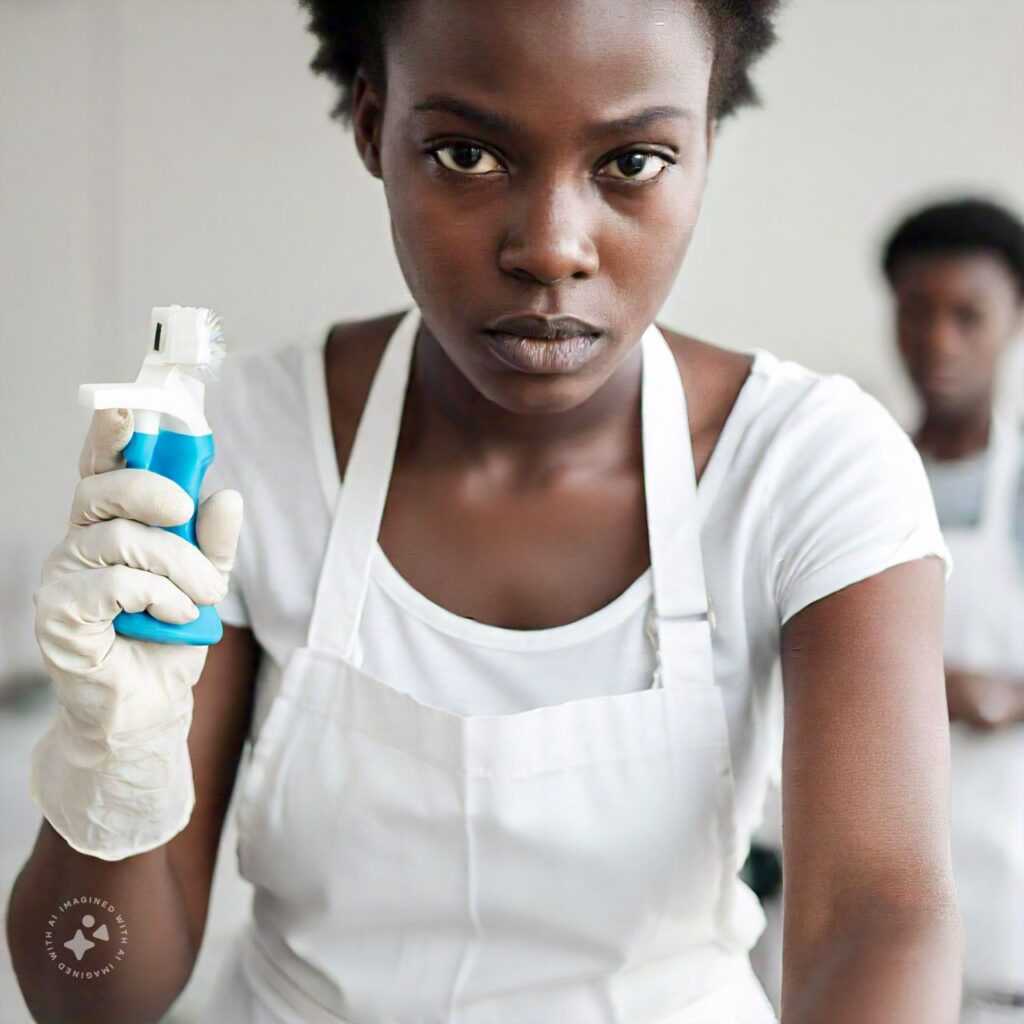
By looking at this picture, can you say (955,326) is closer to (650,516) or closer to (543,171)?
(650,516)

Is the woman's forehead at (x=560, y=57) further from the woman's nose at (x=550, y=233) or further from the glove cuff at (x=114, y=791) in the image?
the glove cuff at (x=114, y=791)

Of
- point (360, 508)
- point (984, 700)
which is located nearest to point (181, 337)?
point (360, 508)

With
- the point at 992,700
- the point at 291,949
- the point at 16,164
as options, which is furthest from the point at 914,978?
the point at 16,164

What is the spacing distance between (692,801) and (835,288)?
107 cm

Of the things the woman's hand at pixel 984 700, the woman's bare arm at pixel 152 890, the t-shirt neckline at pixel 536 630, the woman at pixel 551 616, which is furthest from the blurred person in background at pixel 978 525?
the woman's bare arm at pixel 152 890

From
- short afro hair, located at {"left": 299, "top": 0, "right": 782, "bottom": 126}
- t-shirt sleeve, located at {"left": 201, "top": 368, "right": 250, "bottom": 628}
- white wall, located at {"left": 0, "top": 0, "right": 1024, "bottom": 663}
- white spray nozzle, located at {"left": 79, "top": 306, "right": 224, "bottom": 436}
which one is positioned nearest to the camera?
white spray nozzle, located at {"left": 79, "top": 306, "right": 224, "bottom": 436}

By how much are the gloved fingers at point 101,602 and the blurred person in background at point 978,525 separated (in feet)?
3.48

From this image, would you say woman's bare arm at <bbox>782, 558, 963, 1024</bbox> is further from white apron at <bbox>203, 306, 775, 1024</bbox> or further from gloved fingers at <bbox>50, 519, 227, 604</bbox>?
gloved fingers at <bbox>50, 519, 227, 604</bbox>

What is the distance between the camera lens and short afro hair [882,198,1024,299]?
5.19ft

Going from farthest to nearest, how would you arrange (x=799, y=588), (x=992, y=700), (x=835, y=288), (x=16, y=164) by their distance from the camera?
1. (x=835, y=288)
2. (x=16, y=164)
3. (x=992, y=700)
4. (x=799, y=588)

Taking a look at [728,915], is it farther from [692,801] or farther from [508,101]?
[508,101]

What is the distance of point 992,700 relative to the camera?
Answer: 4.63 ft

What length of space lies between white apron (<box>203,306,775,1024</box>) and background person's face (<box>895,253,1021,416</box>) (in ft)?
2.88

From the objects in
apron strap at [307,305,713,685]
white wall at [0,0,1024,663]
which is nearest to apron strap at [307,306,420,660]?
apron strap at [307,305,713,685]
